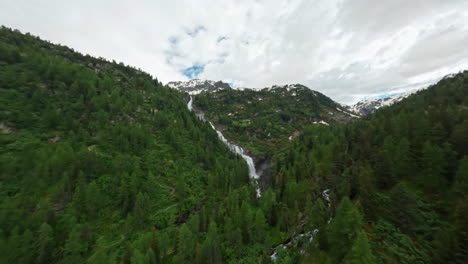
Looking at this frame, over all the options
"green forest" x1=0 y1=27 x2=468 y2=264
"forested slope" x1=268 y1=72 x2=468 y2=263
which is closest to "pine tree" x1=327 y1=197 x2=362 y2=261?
"forested slope" x1=268 y1=72 x2=468 y2=263

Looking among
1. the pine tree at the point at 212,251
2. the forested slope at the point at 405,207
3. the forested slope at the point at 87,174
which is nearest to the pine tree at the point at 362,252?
the forested slope at the point at 405,207

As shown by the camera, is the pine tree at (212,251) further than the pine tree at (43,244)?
Yes

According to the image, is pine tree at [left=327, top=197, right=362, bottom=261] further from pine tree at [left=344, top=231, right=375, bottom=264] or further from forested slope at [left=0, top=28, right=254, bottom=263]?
forested slope at [left=0, top=28, right=254, bottom=263]

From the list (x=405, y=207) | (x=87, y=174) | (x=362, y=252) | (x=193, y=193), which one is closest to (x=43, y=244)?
(x=87, y=174)

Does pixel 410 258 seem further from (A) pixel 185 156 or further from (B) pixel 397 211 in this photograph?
(A) pixel 185 156

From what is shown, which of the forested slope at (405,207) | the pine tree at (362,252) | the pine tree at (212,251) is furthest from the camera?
the pine tree at (212,251)

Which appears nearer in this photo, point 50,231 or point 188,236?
point 50,231

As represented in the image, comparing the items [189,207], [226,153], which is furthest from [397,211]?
[226,153]

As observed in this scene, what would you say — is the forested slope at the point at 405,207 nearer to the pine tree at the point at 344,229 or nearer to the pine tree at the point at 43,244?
the pine tree at the point at 344,229
